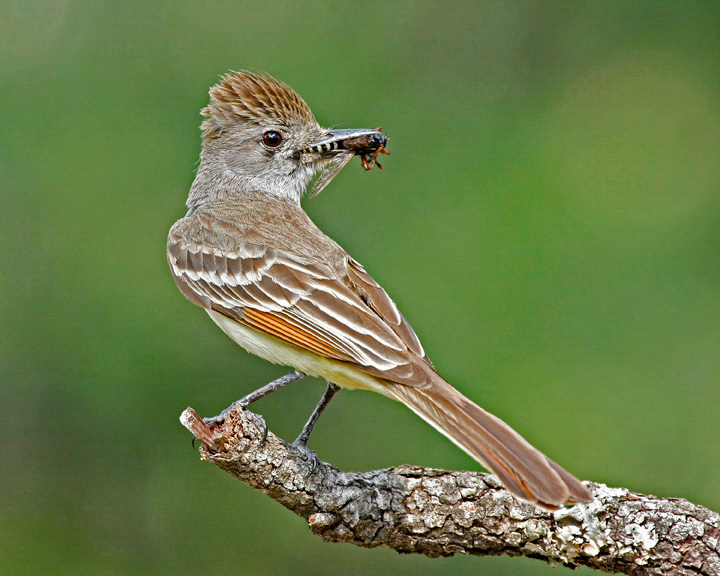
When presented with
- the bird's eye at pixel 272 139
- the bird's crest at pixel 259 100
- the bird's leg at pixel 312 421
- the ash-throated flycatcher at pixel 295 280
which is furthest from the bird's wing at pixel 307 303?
the bird's crest at pixel 259 100

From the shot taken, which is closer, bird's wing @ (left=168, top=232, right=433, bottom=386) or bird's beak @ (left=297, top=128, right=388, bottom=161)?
bird's wing @ (left=168, top=232, right=433, bottom=386)

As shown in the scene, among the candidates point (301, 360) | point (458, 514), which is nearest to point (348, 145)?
point (301, 360)

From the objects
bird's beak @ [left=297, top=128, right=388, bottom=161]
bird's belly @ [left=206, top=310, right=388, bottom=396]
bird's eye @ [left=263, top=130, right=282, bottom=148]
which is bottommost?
bird's belly @ [left=206, top=310, right=388, bottom=396]

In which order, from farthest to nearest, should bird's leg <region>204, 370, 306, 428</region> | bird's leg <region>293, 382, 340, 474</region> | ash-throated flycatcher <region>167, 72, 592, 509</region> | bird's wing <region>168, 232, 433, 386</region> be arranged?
bird's leg <region>293, 382, 340, 474</region> → bird's wing <region>168, 232, 433, 386</region> → bird's leg <region>204, 370, 306, 428</region> → ash-throated flycatcher <region>167, 72, 592, 509</region>

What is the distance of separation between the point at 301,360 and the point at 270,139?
2.15 m

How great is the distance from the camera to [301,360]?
17.8 feet

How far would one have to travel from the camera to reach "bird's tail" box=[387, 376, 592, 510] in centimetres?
418

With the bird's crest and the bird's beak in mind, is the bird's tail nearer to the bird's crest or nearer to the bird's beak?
the bird's beak

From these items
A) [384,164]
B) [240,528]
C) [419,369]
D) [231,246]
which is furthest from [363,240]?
[419,369]

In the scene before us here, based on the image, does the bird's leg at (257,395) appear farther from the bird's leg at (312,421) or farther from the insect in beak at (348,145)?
the insect in beak at (348,145)

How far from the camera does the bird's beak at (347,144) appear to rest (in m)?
6.73

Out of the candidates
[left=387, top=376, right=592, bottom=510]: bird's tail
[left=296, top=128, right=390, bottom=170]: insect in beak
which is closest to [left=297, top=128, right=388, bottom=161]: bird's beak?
[left=296, top=128, right=390, bottom=170]: insect in beak

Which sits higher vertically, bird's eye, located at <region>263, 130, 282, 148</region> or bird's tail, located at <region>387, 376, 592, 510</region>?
bird's eye, located at <region>263, 130, 282, 148</region>

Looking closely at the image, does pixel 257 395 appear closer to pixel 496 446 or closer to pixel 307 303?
pixel 307 303
